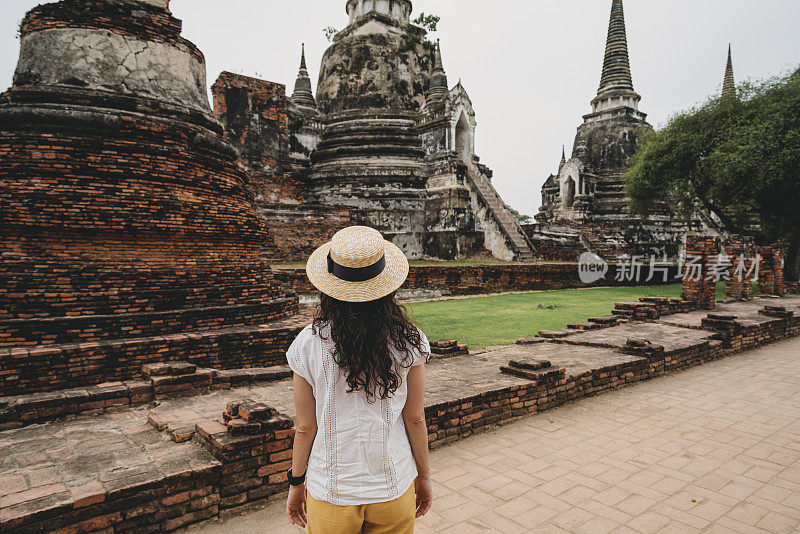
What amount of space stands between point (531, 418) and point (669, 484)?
137cm

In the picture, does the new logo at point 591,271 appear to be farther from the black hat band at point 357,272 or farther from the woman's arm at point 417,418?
the black hat band at point 357,272

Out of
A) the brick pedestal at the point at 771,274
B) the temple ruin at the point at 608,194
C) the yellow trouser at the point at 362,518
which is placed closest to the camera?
the yellow trouser at the point at 362,518

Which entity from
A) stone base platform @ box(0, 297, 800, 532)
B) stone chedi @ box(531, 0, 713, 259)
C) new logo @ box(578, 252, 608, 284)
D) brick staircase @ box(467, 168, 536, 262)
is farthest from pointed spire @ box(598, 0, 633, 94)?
stone base platform @ box(0, 297, 800, 532)

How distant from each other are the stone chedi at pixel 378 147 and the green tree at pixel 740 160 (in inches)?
221

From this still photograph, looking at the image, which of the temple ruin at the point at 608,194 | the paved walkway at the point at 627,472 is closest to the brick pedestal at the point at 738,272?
the paved walkway at the point at 627,472

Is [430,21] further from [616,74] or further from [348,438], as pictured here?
[348,438]

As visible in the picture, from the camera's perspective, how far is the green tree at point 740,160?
13391 millimetres

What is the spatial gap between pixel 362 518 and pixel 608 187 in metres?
24.9

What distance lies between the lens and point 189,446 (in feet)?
10.4

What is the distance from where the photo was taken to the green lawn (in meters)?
8.06

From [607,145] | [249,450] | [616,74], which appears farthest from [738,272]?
[616,74]

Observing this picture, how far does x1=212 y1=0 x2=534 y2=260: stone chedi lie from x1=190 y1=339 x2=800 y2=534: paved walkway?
1080 centimetres

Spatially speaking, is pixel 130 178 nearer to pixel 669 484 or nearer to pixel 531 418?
pixel 531 418

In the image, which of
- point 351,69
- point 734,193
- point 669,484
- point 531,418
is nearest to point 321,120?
point 351,69
